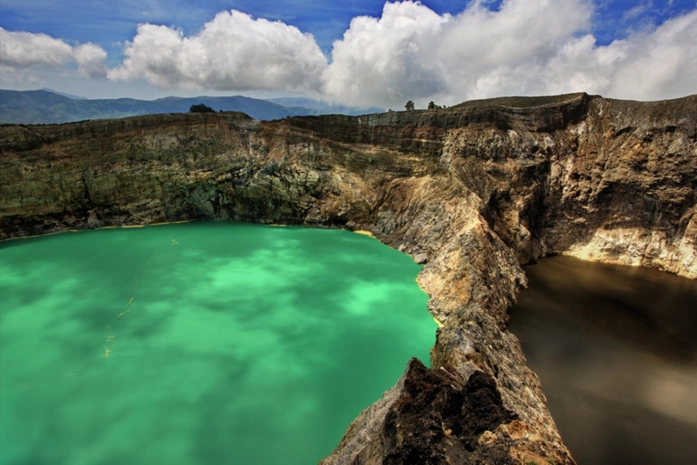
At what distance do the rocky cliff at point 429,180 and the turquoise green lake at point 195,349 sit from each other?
463 centimetres

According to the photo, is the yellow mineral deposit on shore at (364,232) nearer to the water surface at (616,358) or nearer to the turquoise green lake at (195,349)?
the turquoise green lake at (195,349)

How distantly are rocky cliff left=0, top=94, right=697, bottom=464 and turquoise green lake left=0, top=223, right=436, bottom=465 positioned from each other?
182 inches

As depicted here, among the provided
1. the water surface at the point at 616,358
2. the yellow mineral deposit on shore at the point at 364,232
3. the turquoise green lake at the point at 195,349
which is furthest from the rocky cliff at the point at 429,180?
the turquoise green lake at the point at 195,349

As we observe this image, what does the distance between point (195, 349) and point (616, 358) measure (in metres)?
17.3

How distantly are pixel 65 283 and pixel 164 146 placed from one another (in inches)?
661

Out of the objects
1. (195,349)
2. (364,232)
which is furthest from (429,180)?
(195,349)

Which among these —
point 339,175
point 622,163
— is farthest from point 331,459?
point 622,163

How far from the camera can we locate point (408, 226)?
29.0 m

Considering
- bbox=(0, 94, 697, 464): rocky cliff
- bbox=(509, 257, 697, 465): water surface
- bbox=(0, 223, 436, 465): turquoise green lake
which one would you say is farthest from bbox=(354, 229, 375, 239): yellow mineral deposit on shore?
bbox=(509, 257, 697, 465): water surface

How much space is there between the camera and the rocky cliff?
26.1 metres

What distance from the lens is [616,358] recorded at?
16.0 meters

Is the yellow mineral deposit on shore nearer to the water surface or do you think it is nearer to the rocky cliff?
the rocky cliff

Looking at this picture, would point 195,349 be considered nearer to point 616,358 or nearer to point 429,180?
point 616,358

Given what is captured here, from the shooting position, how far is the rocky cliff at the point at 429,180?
26062mm
